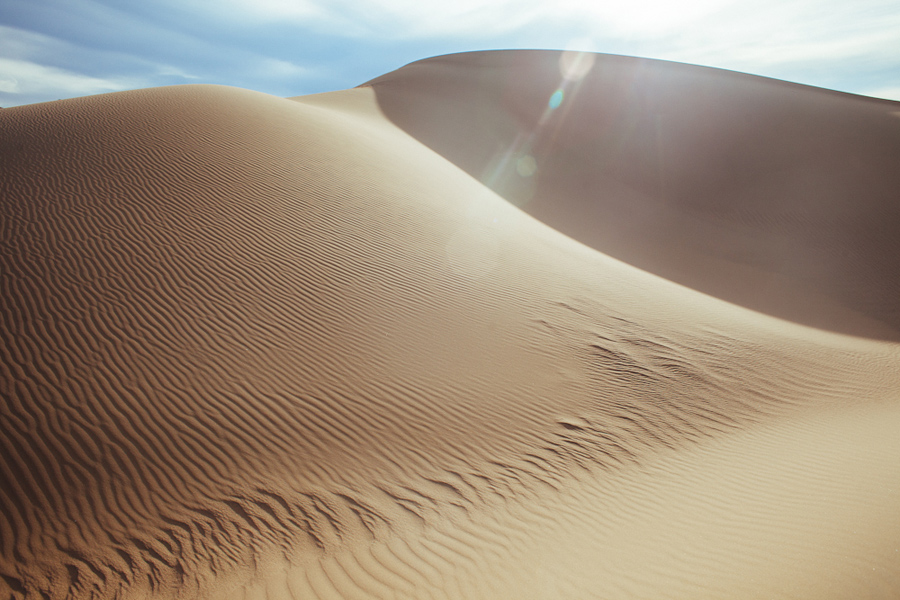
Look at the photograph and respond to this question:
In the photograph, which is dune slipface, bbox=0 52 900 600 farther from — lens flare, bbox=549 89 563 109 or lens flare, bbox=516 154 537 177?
lens flare, bbox=549 89 563 109

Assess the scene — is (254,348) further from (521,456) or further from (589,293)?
(589,293)

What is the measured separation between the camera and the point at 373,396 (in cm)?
591

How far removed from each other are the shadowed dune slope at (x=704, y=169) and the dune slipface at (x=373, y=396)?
1.32 metres

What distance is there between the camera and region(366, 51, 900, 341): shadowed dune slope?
14656 millimetres

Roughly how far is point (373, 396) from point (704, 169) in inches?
814

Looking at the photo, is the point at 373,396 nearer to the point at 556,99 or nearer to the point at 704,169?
the point at 704,169

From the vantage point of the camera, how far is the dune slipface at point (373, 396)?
12.7 feet

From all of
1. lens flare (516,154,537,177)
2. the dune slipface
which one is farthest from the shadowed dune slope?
the dune slipface

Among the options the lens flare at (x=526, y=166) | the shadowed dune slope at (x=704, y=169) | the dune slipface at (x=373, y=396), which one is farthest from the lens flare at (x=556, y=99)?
the dune slipface at (x=373, y=396)

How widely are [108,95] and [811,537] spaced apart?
63.9 ft

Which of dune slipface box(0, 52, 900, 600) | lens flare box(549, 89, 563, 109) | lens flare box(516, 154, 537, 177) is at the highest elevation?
lens flare box(549, 89, 563, 109)

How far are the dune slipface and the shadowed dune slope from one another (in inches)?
51.9

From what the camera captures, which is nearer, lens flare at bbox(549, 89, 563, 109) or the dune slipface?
the dune slipface

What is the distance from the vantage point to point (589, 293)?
A: 9.64 meters
